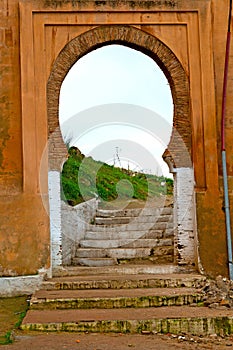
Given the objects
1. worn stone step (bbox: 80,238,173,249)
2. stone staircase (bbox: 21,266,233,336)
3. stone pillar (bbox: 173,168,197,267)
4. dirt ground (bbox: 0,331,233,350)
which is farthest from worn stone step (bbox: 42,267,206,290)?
worn stone step (bbox: 80,238,173,249)

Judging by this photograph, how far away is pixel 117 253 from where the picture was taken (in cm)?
1086

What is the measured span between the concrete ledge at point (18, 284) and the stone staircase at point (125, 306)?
368 millimetres

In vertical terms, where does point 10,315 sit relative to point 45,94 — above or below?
below

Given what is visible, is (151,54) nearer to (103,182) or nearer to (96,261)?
(96,261)

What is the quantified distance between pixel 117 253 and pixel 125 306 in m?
3.99

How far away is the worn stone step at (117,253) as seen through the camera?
10.8 meters

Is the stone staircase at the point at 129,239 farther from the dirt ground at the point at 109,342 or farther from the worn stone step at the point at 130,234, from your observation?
the dirt ground at the point at 109,342

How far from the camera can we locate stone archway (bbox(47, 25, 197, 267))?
886cm

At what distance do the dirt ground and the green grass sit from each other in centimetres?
20

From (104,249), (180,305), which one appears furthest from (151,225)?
(180,305)

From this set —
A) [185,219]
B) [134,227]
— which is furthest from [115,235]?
[185,219]

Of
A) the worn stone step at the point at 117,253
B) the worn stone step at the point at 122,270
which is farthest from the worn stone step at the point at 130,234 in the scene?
the worn stone step at the point at 122,270

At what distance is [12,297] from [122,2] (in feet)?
16.2

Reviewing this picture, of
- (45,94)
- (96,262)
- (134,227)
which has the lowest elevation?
(96,262)
